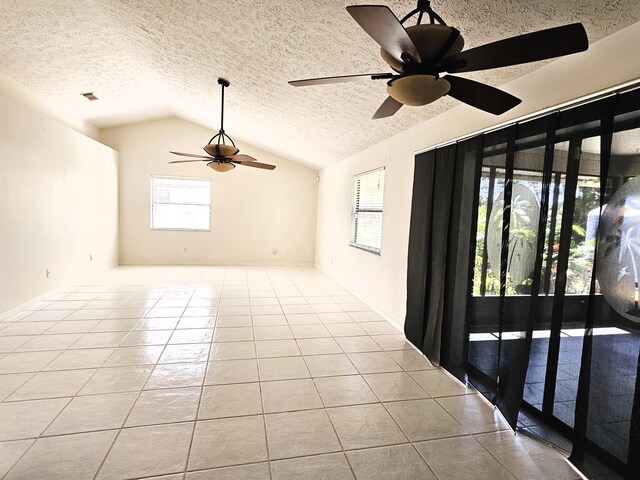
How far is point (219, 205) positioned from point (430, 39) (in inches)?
267

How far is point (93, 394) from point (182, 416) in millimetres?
723

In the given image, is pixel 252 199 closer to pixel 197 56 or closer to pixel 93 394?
pixel 197 56

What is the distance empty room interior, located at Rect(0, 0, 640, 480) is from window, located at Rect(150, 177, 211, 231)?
1868 millimetres

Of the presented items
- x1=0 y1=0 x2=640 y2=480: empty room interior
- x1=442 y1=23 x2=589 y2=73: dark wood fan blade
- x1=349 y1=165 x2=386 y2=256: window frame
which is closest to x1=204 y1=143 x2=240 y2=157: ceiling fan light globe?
x1=0 y1=0 x2=640 y2=480: empty room interior

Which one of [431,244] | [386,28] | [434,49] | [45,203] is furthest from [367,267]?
[45,203]

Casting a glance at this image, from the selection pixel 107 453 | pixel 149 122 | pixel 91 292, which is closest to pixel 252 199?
pixel 149 122

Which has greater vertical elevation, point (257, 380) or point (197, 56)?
point (197, 56)

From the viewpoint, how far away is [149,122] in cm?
692

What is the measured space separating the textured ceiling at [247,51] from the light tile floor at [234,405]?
7.58ft

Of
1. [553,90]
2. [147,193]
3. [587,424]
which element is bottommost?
[587,424]

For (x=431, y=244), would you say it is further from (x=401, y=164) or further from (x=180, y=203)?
(x=180, y=203)

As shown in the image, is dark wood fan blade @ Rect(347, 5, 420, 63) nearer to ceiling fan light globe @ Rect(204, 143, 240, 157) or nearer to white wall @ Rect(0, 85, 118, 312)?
ceiling fan light globe @ Rect(204, 143, 240, 157)

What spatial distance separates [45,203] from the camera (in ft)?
14.4

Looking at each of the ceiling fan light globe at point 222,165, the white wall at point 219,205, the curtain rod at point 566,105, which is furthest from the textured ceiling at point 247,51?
the white wall at point 219,205
